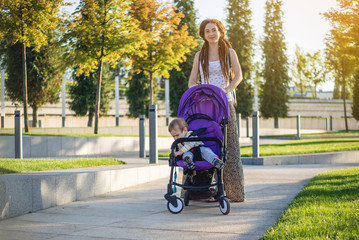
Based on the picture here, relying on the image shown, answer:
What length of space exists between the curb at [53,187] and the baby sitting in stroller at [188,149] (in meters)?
1.75

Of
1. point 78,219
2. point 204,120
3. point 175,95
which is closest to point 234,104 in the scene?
point 204,120

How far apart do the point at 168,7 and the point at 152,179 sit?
57.1ft

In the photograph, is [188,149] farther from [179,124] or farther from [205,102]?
[205,102]

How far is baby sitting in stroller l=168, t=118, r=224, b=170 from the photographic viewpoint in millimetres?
5469

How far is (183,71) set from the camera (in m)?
44.6

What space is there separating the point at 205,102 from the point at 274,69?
4900 centimetres

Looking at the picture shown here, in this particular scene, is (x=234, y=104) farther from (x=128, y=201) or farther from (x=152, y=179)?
(x=152, y=179)

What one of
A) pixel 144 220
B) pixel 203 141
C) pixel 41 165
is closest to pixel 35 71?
pixel 41 165

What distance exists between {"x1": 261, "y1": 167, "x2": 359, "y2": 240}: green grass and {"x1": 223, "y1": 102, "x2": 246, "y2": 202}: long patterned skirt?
780 mm

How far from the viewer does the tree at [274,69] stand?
53025 millimetres

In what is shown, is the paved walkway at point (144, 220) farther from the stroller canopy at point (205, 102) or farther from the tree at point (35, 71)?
the tree at point (35, 71)

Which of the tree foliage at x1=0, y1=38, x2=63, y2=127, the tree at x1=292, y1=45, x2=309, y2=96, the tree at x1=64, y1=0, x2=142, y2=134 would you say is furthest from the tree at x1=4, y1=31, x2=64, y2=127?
the tree at x1=292, y1=45, x2=309, y2=96

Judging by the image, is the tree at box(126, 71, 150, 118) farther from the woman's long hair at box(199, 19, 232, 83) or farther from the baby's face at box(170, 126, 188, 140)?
the baby's face at box(170, 126, 188, 140)

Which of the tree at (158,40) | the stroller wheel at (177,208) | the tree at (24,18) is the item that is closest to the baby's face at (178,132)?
the stroller wheel at (177,208)
